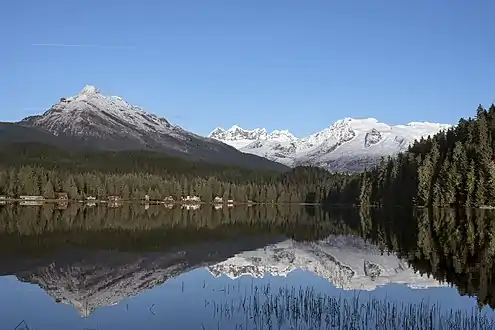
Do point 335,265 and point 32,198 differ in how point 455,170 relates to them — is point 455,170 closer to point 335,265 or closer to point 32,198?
point 335,265

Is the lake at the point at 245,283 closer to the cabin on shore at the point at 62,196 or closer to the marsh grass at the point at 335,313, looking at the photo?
the marsh grass at the point at 335,313

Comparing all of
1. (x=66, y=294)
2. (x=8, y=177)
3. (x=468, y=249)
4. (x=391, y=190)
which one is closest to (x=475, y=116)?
(x=391, y=190)

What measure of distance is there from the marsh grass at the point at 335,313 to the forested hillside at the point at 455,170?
280ft

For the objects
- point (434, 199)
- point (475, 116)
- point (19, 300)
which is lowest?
point (19, 300)

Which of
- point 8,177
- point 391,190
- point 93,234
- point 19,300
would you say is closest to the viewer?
point 19,300

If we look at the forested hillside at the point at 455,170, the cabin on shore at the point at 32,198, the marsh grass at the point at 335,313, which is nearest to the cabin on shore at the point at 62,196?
the cabin on shore at the point at 32,198

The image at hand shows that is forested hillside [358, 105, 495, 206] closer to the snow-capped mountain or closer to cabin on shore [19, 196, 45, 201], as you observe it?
the snow-capped mountain

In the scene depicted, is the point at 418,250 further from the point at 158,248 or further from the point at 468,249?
the point at 158,248

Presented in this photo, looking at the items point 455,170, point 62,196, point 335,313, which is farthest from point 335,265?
point 62,196

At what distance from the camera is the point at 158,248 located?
50719mm

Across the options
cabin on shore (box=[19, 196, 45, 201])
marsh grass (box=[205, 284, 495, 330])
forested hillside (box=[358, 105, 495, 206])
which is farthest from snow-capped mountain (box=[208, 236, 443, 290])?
cabin on shore (box=[19, 196, 45, 201])

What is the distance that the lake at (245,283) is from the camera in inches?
944

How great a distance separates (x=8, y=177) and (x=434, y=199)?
130 m

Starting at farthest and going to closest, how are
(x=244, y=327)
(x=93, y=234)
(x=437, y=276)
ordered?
(x=93, y=234) → (x=437, y=276) → (x=244, y=327)
